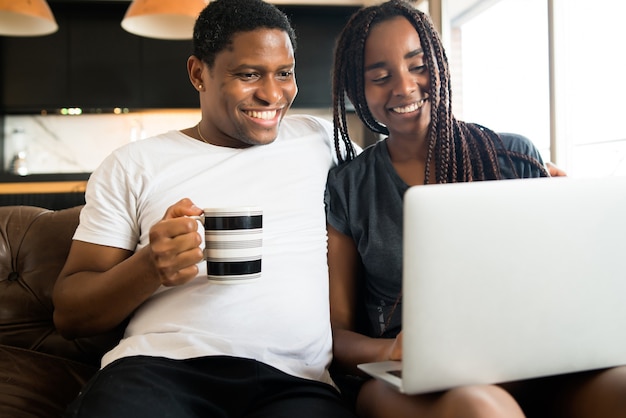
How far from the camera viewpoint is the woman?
129 cm

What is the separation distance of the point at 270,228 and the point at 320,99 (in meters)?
3.92

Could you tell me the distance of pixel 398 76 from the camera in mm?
1309

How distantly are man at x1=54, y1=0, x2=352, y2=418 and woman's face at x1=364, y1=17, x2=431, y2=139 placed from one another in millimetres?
174

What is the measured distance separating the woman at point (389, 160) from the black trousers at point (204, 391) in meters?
0.16

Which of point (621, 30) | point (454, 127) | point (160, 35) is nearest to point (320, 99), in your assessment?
point (160, 35)

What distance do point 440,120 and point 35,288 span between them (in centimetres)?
102

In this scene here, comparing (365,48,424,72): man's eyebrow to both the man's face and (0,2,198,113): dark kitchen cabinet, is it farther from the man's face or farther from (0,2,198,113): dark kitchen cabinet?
(0,2,198,113): dark kitchen cabinet

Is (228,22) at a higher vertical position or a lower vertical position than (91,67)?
lower

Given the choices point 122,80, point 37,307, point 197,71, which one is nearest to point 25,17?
point 197,71

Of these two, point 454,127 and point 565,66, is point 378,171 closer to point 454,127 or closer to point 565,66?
point 454,127

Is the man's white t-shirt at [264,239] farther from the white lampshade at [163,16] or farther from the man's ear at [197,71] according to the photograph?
the white lampshade at [163,16]

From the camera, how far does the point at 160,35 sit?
2.74 meters

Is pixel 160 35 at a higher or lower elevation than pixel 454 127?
higher

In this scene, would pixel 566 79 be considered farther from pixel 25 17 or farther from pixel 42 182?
pixel 42 182
